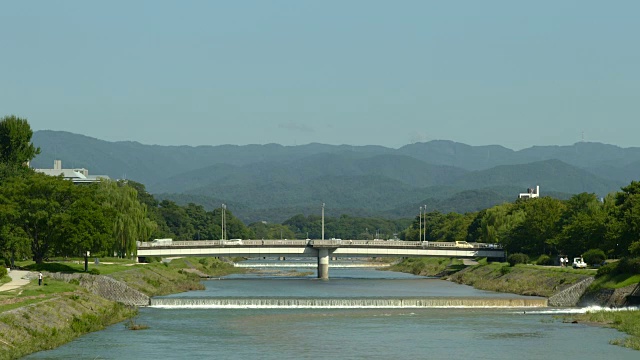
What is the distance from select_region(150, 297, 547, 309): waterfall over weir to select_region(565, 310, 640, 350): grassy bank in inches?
625

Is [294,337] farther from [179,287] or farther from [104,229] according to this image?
[179,287]

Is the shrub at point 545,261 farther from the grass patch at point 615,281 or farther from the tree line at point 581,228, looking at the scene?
the grass patch at point 615,281

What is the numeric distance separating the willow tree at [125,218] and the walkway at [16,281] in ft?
116

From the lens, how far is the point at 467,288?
167750 mm

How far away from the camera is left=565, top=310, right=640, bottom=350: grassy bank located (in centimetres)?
9019

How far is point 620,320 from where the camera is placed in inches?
4090

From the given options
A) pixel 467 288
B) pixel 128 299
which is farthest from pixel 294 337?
pixel 467 288

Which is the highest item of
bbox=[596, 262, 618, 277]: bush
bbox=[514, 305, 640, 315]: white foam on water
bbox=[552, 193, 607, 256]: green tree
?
bbox=[552, 193, 607, 256]: green tree

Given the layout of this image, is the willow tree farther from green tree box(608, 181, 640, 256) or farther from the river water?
green tree box(608, 181, 640, 256)

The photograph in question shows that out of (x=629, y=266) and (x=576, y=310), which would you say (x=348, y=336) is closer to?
(x=576, y=310)

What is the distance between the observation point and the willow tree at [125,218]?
162625 millimetres

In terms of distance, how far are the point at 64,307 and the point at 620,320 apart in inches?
2031

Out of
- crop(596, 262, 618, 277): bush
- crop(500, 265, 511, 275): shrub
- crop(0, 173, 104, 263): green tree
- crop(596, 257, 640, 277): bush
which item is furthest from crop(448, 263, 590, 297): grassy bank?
crop(0, 173, 104, 263): green tree

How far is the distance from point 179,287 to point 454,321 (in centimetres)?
5720
